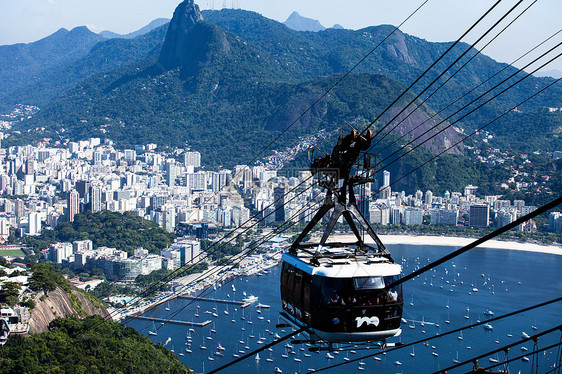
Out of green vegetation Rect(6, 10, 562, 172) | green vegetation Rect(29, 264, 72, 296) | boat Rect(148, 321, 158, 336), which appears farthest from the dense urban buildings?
green vegetation Rect(29, 264, 72, 296)

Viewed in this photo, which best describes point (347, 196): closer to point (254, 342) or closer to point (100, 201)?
point (254, 342)

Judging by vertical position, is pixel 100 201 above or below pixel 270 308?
above

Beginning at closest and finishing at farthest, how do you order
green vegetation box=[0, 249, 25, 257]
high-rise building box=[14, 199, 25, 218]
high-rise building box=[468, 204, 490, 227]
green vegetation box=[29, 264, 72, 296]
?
1. green vegetation box=[29, 264, 72, 296]
2. green vegetation box=[0, 249, 25, 257]
3. high-rise building box=[14, 199, 25, 218]
4. high-rise building box=[468, 204, 490, 227]

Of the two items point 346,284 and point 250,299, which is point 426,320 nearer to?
point 250,299

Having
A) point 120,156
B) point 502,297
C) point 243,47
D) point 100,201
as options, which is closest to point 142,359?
point 502,297

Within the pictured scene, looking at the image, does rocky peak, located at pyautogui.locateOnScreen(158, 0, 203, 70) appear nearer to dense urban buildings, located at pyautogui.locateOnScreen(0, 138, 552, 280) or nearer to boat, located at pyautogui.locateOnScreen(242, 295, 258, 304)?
dense urban buildings, located at pyautogui.locateOnScreen(0, 138, 552, 280)

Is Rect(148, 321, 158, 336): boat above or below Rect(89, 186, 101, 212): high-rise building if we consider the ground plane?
below
